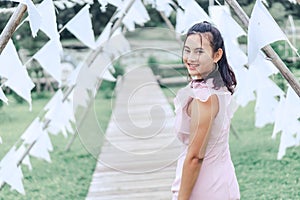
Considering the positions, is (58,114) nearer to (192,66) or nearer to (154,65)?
(154,65)

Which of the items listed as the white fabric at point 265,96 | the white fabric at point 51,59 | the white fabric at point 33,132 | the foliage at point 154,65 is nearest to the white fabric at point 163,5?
the white fabric at point 265,96

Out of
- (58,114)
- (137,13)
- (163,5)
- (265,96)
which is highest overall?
(163,5)

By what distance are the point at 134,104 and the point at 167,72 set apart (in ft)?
0.46

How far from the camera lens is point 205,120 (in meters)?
2.07

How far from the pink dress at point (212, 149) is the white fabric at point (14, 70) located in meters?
0.46

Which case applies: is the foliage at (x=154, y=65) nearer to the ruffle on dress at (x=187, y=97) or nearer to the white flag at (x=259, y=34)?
the ruffle on dress at (x=187, y=97)

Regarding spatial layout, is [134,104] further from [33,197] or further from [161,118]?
[33,197]

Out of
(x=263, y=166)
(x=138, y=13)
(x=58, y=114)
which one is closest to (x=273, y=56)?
(x=138, y=13)

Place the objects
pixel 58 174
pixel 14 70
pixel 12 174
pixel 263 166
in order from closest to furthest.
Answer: pixel 14 70, pixel 12 174, pixel 263 166, pixel 58 174

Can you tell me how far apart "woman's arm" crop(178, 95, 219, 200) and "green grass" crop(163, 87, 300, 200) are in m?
1.47

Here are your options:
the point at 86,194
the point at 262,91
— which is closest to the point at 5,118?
the point at 86,194

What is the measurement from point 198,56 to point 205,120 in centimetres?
18

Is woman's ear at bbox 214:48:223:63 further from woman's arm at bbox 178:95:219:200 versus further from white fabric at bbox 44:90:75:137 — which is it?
white fabric at bbox 44:90:75:137

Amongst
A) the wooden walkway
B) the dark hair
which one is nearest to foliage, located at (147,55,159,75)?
the wooden walkway
